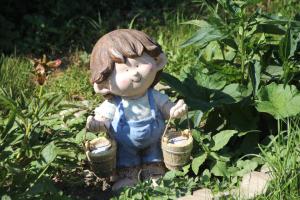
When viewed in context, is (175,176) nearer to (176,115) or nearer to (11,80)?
(176,115)

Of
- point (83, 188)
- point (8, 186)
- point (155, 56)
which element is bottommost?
A: point (83, 188)

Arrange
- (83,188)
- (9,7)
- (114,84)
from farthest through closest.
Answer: (9,7) → (83,188) → (114,84)

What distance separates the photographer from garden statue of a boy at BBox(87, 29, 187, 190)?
354cm

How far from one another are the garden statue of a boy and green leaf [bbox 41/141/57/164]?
258 millimetres

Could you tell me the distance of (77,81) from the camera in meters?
5.14

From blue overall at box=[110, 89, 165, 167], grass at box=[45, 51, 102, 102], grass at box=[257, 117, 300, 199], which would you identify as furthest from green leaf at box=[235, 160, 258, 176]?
grass at box=[45, 51, 102, 102]

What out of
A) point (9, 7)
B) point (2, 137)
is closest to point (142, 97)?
point (2, 137)

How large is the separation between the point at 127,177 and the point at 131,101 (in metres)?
0.47

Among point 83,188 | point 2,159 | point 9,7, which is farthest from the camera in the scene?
point 9,7

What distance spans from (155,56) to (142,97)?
23cm

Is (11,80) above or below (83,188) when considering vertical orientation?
above

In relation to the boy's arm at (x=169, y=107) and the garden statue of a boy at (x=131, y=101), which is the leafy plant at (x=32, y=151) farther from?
the boy's arm at (x=169, y=107)

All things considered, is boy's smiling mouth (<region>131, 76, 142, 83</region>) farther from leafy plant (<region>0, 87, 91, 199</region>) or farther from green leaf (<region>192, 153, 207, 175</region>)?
green leaf (<region>192, 153, 207, 175</region>)

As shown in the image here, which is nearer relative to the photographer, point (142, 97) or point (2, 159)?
point (2, 159)
